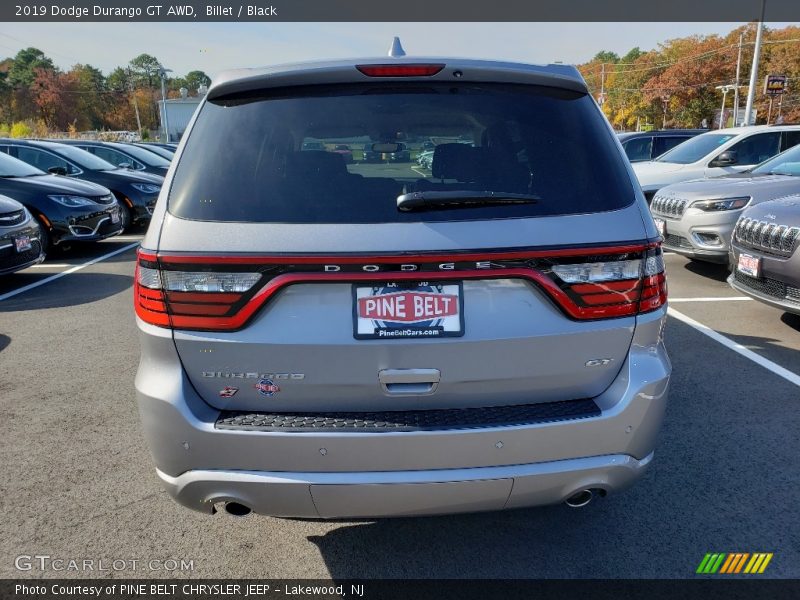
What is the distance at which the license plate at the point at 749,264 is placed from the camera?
215 inches

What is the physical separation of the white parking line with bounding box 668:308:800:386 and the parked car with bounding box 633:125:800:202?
4.99 metres

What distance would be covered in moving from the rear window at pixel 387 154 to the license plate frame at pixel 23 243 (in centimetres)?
620

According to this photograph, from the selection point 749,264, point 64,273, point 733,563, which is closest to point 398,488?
point 733,563

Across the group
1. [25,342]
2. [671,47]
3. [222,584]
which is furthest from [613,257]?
[671,47]

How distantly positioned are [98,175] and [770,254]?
38.0ft

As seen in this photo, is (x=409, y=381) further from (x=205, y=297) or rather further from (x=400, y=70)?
(x=400, y=70)

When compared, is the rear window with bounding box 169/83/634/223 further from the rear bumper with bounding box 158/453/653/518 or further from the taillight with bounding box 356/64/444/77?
the rear bumper with bounding box 158/453/653/518

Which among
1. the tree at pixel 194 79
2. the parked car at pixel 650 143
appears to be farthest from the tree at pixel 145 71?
the parked car at pixel 650 143

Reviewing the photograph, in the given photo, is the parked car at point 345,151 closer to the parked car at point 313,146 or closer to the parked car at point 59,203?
the parked car at point 313,146

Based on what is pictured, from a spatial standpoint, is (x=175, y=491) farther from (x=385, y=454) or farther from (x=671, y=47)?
(x=671, y=47)

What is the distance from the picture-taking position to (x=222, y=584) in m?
2.50

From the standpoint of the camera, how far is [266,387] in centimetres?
206

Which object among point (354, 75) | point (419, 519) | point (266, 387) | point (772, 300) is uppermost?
point (354, 75)

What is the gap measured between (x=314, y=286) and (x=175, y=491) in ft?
→ 2.96
